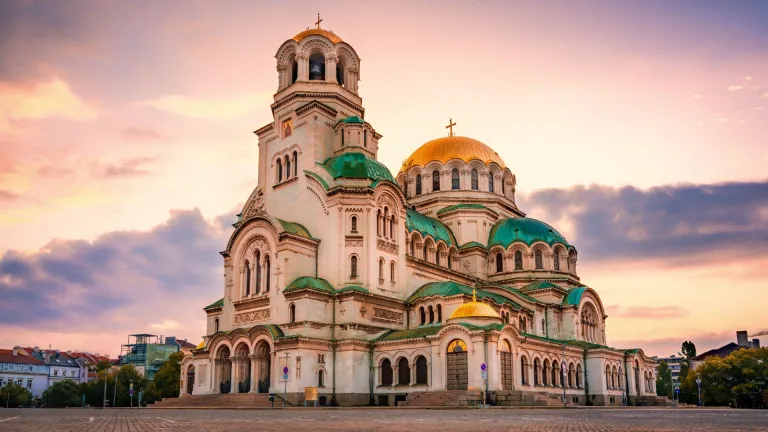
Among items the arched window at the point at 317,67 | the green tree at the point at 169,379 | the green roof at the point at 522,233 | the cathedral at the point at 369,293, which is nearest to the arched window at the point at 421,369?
the cathedral at the point at 369,293

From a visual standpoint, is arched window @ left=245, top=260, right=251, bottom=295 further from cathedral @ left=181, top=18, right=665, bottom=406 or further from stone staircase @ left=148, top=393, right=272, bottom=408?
stone staircase @ left=148, top=393, right=272, bottom=408

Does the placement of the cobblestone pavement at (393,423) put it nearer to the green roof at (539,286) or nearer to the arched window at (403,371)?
the arched window at (403,371)

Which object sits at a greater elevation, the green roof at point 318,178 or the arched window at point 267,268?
the green roof at point 318,178

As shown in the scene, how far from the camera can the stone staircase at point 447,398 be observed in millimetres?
38094

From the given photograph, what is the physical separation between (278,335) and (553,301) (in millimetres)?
24317

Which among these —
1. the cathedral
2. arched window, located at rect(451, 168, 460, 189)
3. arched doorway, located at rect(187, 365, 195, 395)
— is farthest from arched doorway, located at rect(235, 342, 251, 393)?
arched window, located at rect(451, 168, 460, 189)

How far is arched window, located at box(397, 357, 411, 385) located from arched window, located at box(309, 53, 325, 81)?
75.8 feet

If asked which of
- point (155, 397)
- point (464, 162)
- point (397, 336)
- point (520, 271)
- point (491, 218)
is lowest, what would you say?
point (155, 397)

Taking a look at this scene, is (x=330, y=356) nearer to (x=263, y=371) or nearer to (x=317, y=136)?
(x=263, y=371)

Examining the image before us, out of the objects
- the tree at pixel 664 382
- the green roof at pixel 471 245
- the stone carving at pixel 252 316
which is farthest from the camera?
the tree at pixel 664 382

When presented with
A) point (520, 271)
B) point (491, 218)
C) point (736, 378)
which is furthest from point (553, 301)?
point (736, 378)

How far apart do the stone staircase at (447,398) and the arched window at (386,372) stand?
494 centimetres

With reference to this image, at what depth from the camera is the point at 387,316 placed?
48.1m

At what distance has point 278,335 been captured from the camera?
4447 centimetres
